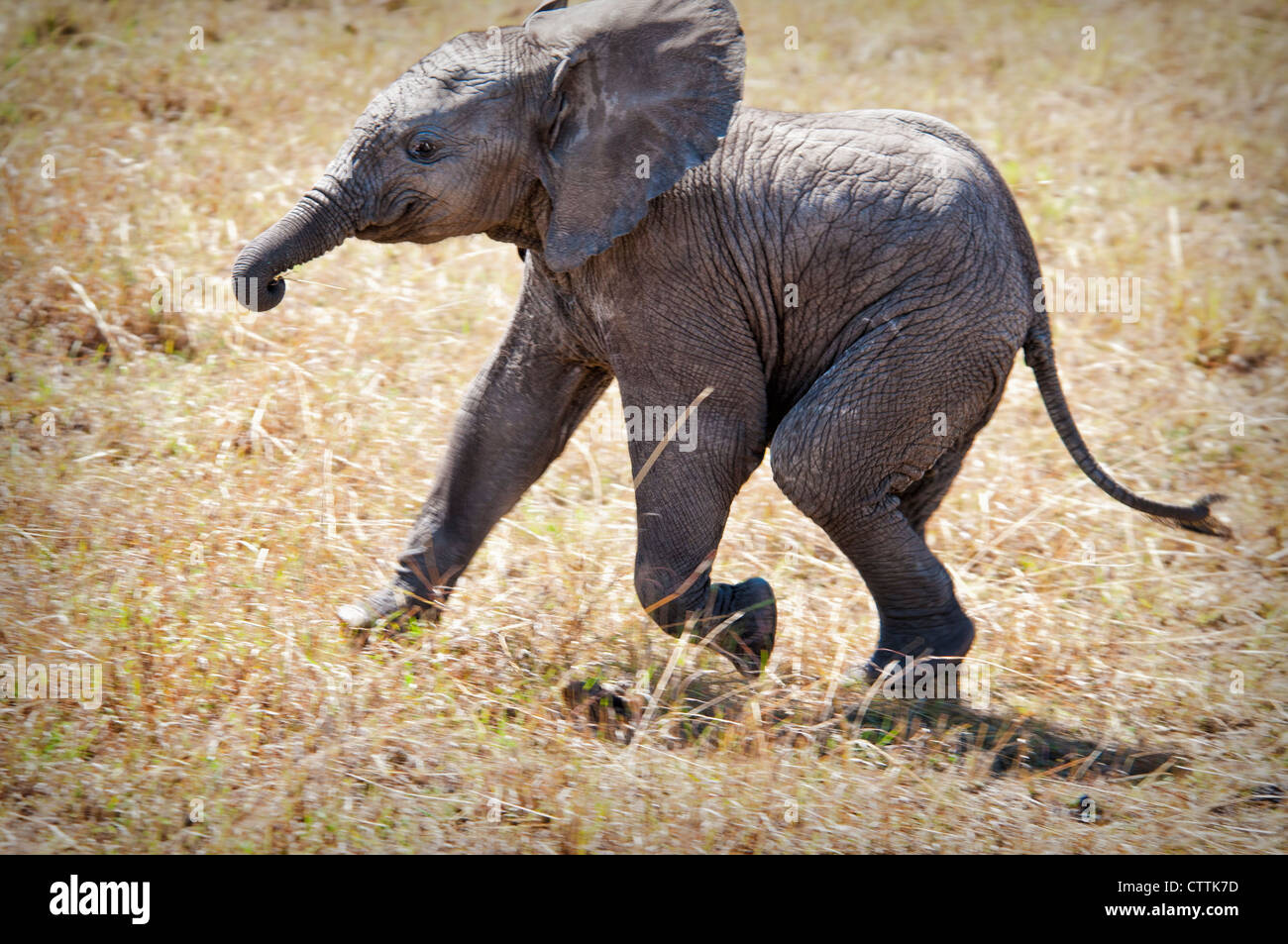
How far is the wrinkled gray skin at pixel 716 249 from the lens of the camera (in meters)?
5.03

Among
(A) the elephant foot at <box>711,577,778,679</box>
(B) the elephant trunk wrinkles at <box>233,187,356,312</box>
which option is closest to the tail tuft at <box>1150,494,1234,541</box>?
(A) the elephant foot at <box>711,577,778,679</box>

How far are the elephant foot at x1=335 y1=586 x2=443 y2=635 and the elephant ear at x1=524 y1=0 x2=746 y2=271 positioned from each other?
1566mm

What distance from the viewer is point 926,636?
5664 millimetres

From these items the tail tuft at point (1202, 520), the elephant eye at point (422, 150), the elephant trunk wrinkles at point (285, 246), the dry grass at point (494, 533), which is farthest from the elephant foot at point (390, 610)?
the tail tuft at point (1202, 520)

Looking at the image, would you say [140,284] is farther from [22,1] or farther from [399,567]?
[22,1]

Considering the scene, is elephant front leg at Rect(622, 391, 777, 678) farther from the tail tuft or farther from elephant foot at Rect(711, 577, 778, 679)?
the tail tuft

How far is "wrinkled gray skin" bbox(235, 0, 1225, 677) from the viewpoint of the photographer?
5027mm

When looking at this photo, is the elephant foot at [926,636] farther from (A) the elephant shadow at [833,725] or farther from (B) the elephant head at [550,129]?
(B) the elephant head at [550,129]

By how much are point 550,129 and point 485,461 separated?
4.68 ft

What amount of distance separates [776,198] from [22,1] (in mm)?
8614

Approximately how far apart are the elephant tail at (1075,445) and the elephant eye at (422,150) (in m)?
2.38

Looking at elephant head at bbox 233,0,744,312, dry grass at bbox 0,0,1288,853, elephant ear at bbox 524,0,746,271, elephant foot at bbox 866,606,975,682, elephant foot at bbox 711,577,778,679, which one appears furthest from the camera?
elephant foot at bbox 866,606,975,682

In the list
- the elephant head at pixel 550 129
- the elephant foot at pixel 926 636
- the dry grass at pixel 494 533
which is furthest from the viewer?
the elephant foot at pixel 926 636
